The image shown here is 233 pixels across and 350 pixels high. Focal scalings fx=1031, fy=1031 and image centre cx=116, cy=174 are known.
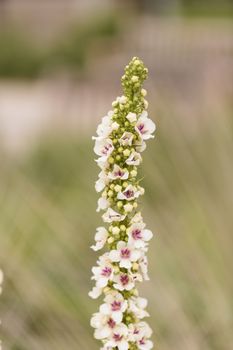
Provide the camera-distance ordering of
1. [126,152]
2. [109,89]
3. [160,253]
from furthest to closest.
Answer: [109,89], [160,253], [126,152]

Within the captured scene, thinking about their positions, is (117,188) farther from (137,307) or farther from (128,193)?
(137,307)

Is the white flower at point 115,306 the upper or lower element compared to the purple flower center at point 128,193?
lower

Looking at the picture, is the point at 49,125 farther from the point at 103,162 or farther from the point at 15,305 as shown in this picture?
the point at 103,162

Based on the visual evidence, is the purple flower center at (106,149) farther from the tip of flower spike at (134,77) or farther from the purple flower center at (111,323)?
the purple flower center at (111,323)

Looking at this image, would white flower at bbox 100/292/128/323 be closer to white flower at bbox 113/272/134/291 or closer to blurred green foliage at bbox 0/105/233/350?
white flower at bbox 113/272/134/291

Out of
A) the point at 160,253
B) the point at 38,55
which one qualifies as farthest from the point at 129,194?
the point at 38,55

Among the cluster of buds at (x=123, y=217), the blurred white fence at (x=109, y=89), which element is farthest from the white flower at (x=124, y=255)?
the blurred white fence at (x=109, y=89)
